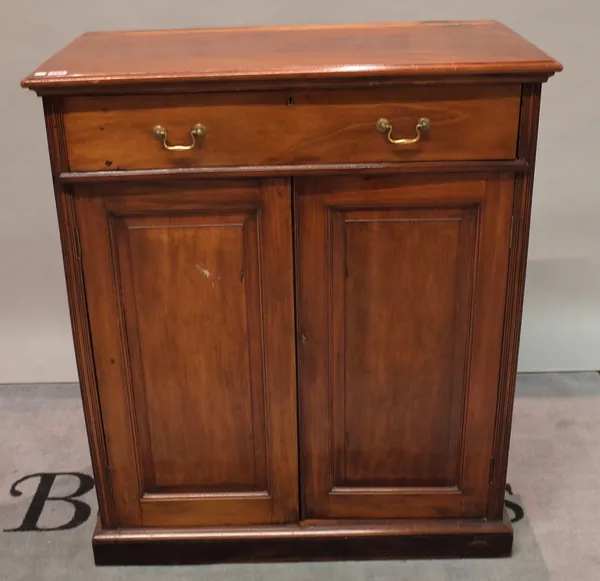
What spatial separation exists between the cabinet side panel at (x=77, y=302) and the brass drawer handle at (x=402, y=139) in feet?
1.65

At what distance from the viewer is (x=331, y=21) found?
1.84 meters

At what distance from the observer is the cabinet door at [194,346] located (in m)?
1.29

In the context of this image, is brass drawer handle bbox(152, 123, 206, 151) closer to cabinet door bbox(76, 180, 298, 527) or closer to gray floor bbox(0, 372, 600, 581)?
cabinet door bbox(76, 180, 298, 527)

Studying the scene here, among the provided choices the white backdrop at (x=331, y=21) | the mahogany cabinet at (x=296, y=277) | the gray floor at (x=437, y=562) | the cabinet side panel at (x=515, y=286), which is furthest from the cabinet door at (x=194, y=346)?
the white backdrop at (x=331, y=21)

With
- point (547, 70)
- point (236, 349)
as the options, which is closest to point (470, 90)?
point (547, 70)

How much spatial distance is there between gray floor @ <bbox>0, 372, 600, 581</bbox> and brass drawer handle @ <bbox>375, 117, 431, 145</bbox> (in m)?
0.84

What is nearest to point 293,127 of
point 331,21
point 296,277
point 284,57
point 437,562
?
point 284,57

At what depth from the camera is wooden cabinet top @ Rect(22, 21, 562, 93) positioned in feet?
3.86

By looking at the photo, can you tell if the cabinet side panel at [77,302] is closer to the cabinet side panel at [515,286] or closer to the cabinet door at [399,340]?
the cabinet door at [399,340]

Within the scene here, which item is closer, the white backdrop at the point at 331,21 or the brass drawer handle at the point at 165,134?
the brass drawer handle at the point at 165,134

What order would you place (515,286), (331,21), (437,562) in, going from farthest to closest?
1. (331,21)
2. (437,562)
3. (515,286)

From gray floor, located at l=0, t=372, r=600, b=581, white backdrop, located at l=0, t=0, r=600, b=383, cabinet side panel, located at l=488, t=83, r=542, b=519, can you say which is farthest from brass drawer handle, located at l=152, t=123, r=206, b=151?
gray floor, located at l=0, t=372, r=600, b=581

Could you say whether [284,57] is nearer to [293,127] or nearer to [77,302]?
[293,127]

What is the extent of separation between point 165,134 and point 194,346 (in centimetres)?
39
